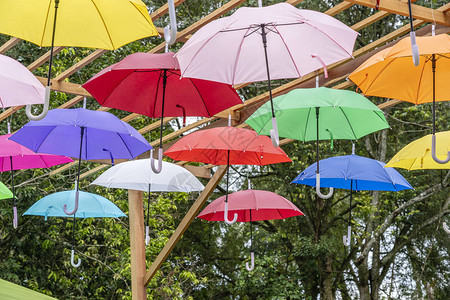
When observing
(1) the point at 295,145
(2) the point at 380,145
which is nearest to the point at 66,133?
(1) the point at 295,145

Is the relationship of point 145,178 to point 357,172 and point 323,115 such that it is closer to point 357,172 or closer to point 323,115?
point 323,115

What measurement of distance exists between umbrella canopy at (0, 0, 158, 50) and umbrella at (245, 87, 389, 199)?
3.78ft

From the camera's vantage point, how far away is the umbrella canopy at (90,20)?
9.66 feet

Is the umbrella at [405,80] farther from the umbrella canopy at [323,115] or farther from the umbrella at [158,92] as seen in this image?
the umbrella at [158,92]

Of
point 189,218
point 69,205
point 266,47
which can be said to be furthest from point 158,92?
point 189,218

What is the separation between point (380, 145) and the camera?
10141 millimetres

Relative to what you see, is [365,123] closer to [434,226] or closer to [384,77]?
[384,77]

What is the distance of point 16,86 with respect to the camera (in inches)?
131

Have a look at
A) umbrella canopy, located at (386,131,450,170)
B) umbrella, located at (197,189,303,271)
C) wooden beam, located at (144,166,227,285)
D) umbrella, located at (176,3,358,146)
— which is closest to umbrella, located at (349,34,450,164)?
umbrella canopy, located at (386,131,450,170)

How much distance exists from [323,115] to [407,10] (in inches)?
38.5

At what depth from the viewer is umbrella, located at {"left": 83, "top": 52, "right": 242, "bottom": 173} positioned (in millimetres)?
3984

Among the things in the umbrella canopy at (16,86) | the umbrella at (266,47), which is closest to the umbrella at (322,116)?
the umbrella at (266,47)

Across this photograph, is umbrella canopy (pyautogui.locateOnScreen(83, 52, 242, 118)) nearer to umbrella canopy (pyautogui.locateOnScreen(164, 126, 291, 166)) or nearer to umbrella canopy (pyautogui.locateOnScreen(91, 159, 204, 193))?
umbrella canopy (pyautogui.locateOnScreen(164, 126, 291, 166))

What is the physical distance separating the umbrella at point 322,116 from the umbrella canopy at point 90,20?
3.78ft
